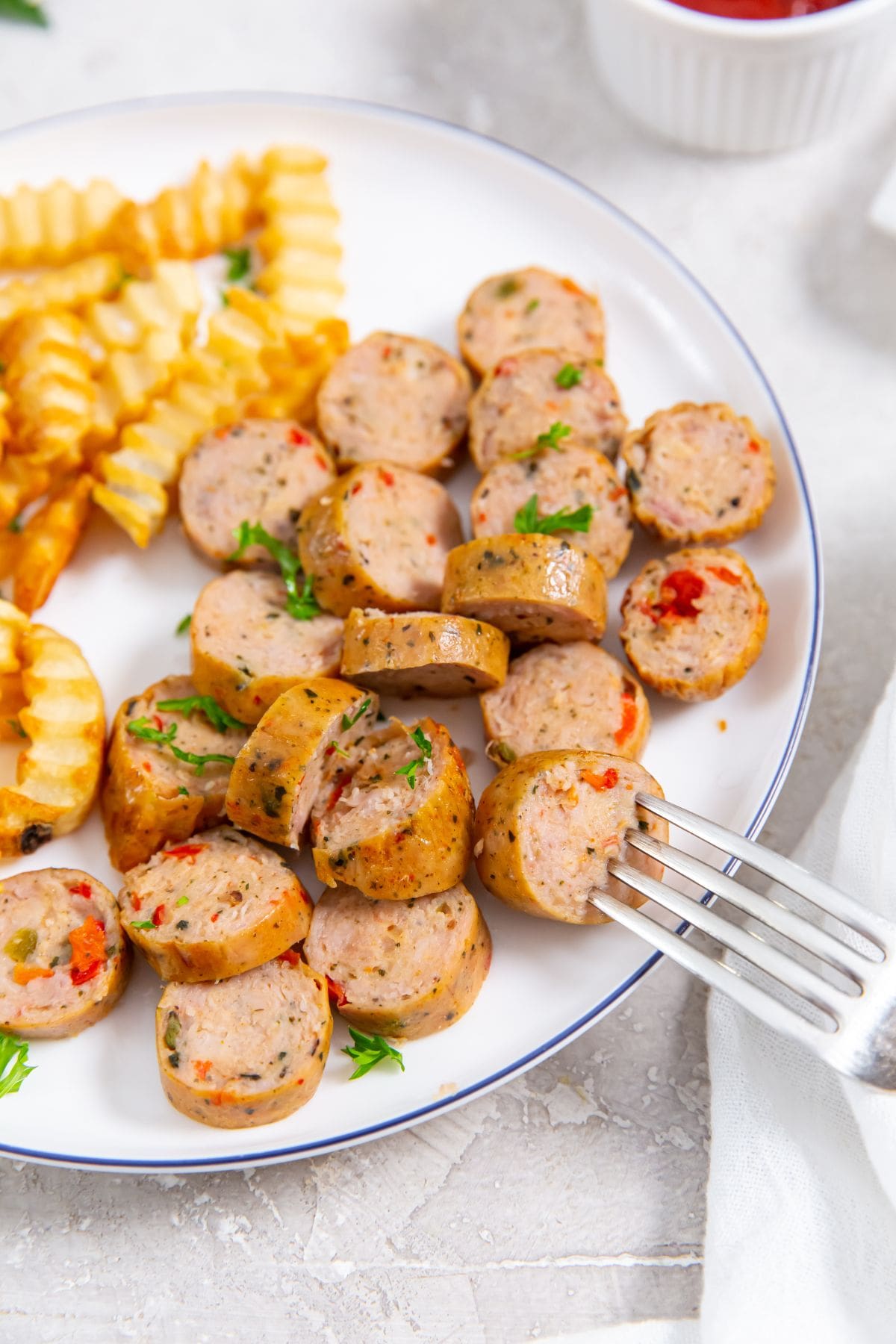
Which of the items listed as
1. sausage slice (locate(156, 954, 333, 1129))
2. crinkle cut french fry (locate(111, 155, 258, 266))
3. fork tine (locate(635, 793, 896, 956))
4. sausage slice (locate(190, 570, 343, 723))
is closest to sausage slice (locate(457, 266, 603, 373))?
crinkle cut french fry (locate(111, 155, 258, 266))

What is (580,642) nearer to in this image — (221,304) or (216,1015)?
(216,1015)

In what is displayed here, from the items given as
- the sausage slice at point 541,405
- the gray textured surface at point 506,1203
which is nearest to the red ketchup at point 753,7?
the gray textured surface at point 506,1203

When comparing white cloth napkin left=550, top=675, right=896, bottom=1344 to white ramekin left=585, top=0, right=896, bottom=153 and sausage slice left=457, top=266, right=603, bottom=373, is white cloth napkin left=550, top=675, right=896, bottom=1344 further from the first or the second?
white ramekin left=585, top=0, right=896, bottom=153

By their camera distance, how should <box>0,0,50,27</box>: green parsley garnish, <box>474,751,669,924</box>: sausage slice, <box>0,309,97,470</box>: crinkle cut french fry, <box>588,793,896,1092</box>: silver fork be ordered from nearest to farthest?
<box>588,793,896,1092</box>: silver fork
<box>474,751,669,924</box>: sausage slice
<box>0,309,97,470</box>: crinkle cut french fry
<box>0,0,50,27</box>: green parsley garnish

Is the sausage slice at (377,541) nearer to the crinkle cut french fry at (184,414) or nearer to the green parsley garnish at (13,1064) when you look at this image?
the crinkle cut french fry at (184,414)

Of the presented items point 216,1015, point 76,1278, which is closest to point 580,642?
point 216,1015

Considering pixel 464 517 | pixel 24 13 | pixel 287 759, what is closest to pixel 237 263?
pixel 464 517

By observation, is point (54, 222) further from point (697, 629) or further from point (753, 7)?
point (697, 629)

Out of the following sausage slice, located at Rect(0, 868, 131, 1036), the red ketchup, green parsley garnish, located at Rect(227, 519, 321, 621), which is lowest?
sausage slice, located at Rect(0, 868, 131, 1036)
